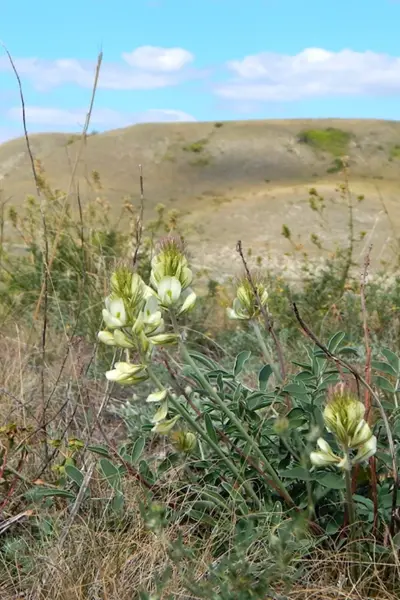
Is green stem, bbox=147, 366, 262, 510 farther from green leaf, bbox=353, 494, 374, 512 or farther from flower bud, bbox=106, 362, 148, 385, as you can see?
green leaf, bbox=353, 494, 374, 512

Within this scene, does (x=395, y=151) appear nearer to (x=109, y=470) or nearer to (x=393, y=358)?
(x=393, y=358)

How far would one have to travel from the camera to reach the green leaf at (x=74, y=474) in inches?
69.5

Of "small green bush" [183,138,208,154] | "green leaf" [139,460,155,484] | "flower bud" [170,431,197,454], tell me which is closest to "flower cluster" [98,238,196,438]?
"flower bud" [170,431,197,454]

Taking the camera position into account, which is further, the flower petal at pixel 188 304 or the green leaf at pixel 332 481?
the green leaf at pixel 332 481

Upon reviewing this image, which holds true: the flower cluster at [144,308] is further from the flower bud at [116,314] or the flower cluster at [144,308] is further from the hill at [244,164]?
the hill at [244,164]

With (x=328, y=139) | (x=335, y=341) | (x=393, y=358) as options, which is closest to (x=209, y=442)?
(x=335, y=341)

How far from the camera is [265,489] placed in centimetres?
178

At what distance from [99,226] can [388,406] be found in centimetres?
408

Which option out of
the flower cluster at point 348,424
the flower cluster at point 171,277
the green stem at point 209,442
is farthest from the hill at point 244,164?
the flower cluster at point 348,424

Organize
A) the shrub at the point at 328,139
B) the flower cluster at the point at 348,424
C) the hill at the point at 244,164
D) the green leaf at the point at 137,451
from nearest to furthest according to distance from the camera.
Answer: the flower cluster at the point at 348,424
the green leaf at the point at 137,451
the hill at the point at 244,164
the shrub at the point at 328,139

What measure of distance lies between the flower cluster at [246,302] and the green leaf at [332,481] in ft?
1.33

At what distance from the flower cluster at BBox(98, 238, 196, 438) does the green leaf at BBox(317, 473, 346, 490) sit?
0.37m

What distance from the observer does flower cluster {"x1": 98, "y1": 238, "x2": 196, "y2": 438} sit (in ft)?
4.30

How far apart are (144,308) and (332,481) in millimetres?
542
